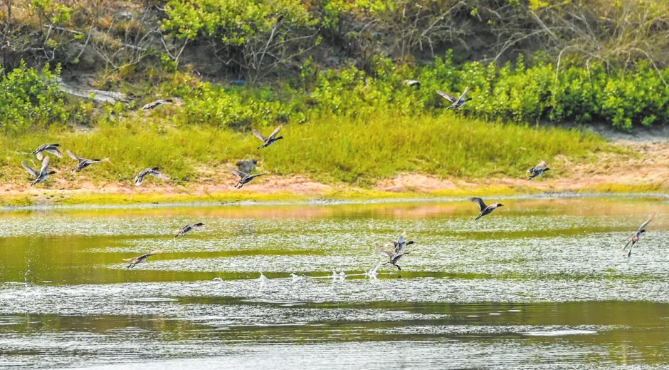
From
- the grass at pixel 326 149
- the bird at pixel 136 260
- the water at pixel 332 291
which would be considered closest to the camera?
the water at pixel 332 291

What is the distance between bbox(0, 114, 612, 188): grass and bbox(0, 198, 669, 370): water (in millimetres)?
1613

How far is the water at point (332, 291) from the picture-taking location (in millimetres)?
9664

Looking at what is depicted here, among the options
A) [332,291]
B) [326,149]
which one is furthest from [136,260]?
[326,149]

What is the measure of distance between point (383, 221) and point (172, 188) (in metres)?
4.20

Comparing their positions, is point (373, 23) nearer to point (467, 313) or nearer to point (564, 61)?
point (564, 61)

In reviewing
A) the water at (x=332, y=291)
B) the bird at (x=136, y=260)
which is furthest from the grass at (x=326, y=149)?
the bird at (x=136, y=260)

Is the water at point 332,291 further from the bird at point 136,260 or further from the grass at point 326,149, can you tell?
the grass at point 326,149

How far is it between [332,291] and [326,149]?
9856 millimetres

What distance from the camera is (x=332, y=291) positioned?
12602 mm

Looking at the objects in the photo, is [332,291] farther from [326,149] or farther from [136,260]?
[326,149]

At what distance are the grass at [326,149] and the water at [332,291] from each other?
1.61 metres

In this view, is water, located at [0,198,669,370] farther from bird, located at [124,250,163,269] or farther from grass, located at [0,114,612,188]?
grass, located at [0,114,612,188]

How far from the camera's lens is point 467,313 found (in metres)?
11.2

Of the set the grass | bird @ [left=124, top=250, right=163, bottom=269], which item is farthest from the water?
the grass
